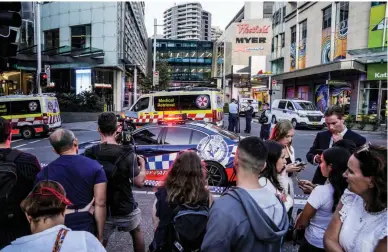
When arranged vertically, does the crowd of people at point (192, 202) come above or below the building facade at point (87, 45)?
below

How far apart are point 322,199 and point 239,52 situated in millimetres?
75992

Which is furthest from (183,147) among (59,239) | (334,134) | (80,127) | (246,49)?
(246,49)

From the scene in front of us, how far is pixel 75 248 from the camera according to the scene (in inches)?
67.0

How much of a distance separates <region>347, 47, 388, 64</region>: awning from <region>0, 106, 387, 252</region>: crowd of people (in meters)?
20.0

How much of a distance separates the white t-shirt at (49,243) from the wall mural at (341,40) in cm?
2759

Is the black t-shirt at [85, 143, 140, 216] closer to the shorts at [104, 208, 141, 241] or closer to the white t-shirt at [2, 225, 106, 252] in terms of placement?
the shorts at [104, 208, 141, 241]

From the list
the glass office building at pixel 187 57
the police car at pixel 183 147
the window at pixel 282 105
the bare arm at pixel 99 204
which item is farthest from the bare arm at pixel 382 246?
the glass office building at pixel 187 57

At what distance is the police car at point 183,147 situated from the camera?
6.71 meters

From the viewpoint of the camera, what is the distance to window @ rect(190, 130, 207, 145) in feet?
22.7

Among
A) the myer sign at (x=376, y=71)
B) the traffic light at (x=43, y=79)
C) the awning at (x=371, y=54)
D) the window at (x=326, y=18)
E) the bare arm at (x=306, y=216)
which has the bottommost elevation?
the bare arm at (x=306, y=216)

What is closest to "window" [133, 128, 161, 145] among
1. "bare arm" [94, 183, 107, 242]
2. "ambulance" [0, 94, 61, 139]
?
"bare arm" [94, 183, 107, 242]

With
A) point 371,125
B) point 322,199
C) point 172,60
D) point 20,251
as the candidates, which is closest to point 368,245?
point 322,199

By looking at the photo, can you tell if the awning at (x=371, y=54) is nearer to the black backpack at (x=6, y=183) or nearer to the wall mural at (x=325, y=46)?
the wall mural at (x=325, y=46)

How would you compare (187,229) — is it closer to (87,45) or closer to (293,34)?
(87,45)
